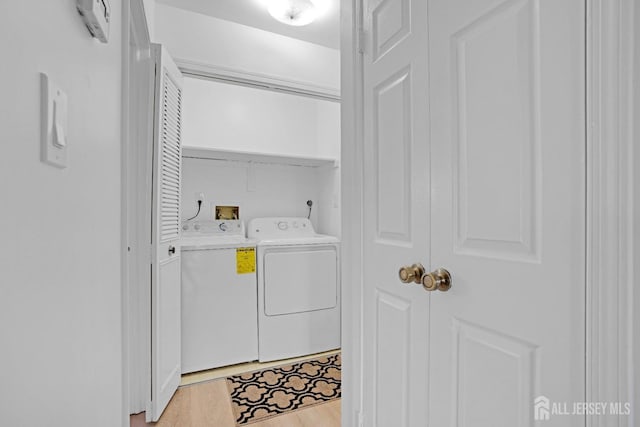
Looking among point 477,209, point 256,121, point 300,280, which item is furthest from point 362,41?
point 256,121

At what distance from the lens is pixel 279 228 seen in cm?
316

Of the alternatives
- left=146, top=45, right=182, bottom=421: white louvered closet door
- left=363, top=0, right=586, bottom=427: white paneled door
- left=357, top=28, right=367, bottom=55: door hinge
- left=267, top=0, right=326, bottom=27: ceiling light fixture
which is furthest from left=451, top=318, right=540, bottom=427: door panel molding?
left=267, top=0, right=326, bottom=27: ceiling light fixture

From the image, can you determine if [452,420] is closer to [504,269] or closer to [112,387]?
[504,269]

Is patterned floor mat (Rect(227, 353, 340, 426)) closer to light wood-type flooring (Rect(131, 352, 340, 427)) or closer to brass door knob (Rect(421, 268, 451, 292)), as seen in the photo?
light wood-type flooring (Rect(131, 352, 340, 427))

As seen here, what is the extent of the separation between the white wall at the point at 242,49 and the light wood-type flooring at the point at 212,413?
2.17 meters

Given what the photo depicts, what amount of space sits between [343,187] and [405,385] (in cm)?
81

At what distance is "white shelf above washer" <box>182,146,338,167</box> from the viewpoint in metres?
2.72

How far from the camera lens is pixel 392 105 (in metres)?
1.16

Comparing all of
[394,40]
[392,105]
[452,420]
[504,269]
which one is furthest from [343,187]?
[452,420]

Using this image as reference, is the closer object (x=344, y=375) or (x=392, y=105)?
(x=392, y=105)

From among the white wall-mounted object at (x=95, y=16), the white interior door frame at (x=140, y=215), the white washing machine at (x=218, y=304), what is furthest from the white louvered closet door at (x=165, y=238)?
the white wall-mounted object at (x=95, y=16)

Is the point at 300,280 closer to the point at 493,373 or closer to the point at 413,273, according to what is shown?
the point at 413,273

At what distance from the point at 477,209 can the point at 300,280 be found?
6.30 feet
